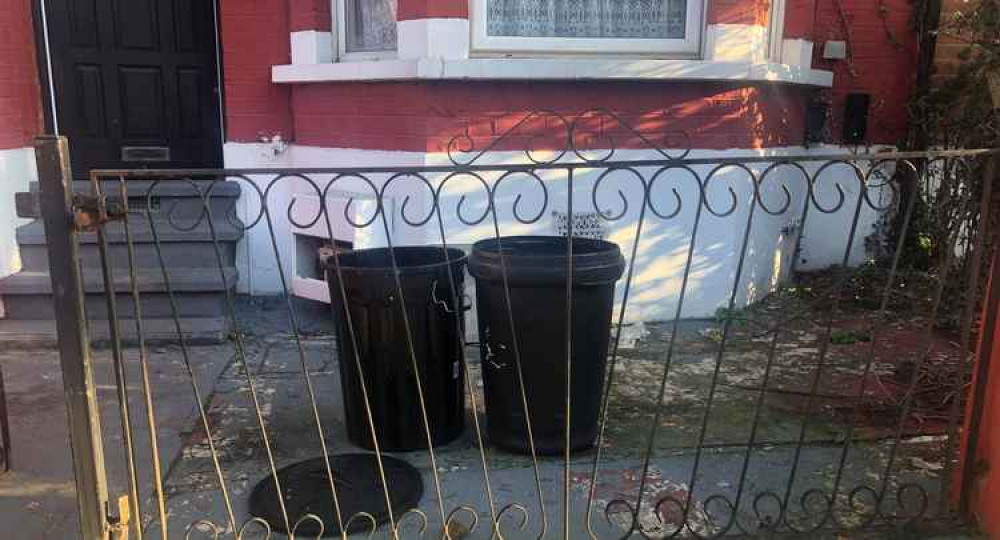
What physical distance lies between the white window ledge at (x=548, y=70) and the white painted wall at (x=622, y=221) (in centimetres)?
45

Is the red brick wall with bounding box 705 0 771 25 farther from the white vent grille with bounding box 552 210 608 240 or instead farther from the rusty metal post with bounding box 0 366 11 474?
the rusty metal post with bounding box 0 366 11 474

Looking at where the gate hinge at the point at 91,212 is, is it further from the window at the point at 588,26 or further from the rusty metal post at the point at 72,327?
the window at the point at 588,26

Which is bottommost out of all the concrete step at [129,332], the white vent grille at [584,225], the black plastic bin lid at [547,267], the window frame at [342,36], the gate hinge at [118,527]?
the concrete step at [129,332]

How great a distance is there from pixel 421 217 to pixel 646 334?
4.99 feet

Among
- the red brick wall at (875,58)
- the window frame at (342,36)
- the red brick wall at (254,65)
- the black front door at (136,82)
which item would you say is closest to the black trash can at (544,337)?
the window frame at (342,36)

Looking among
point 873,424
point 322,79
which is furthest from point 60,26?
point 873,424

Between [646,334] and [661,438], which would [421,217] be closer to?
[646,334]

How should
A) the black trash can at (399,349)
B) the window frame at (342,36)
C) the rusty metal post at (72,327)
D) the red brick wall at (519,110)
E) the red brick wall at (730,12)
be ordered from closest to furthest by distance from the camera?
the rusty metal post at (72,327) → the black trash can at (399,349) → the red brick wall at (519,110) → the red brick wall at (730,12) → the window frame at (342,36)

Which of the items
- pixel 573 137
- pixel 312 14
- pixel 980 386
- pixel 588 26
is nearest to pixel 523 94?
pixel 573 137

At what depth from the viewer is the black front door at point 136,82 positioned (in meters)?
5.30

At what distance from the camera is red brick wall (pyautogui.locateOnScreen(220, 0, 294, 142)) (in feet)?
17.0

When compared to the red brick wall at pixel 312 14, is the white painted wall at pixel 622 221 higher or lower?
lower

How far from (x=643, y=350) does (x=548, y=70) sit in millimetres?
1678

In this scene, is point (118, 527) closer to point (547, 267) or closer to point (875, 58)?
point (547, 267)
